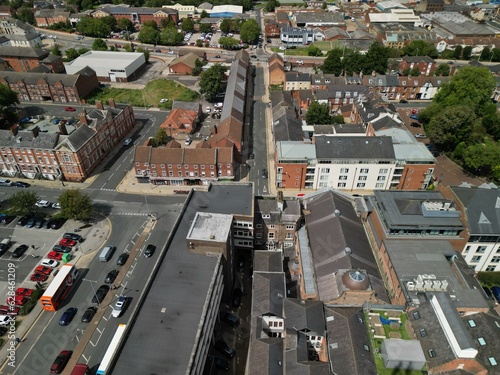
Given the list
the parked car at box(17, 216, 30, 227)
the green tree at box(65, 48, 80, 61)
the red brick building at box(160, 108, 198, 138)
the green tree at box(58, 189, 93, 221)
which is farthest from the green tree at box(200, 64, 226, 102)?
the parked car at box(17, 216, 30, 227)

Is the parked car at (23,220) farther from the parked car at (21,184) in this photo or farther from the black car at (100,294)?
the black car at (100,294)

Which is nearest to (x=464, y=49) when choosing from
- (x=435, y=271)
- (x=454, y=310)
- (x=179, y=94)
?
(x=179, y=94)

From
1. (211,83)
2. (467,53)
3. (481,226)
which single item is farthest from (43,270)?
(467,53)

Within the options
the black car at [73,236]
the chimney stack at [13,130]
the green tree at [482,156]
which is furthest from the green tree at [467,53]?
A: the chimney stack at [13,130]

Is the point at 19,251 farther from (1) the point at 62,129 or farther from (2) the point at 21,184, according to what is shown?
(1) the point at 62,129

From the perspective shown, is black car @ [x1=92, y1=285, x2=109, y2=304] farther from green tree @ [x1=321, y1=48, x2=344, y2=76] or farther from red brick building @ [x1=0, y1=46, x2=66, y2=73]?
red brick building @ [x1=0, y1=46, x2=66, y2=73]
